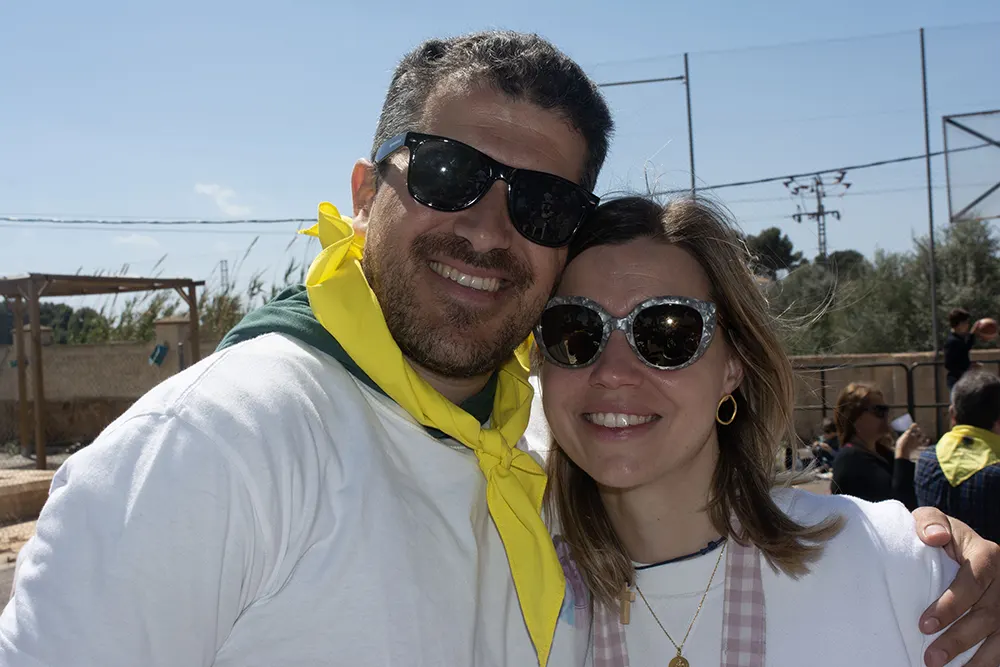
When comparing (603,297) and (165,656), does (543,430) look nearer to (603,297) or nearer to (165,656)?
(603,297)

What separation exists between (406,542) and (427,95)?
119 centimetres

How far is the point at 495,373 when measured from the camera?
7.90 feet

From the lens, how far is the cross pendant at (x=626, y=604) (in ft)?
7.01

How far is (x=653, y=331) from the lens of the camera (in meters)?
2.15

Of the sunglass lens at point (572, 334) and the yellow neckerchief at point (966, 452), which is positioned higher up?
the sunglass lens at point (572, 334)

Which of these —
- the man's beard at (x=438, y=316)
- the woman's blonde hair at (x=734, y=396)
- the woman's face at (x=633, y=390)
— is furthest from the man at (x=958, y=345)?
the man's beard at (x=438, y=316)

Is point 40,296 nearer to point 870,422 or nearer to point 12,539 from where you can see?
point 12,539

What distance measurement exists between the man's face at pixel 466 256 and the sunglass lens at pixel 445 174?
3cm

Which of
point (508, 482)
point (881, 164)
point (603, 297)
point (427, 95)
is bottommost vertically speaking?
point (508, 482)

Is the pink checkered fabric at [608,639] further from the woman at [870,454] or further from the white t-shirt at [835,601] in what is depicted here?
the woman at [870,454]

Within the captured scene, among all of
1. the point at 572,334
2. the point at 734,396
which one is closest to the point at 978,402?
the point at 734,396

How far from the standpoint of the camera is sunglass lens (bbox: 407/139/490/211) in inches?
83.5

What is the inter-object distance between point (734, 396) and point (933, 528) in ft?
2.18

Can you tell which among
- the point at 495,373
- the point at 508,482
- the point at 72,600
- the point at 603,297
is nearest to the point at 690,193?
the point at 603,297
